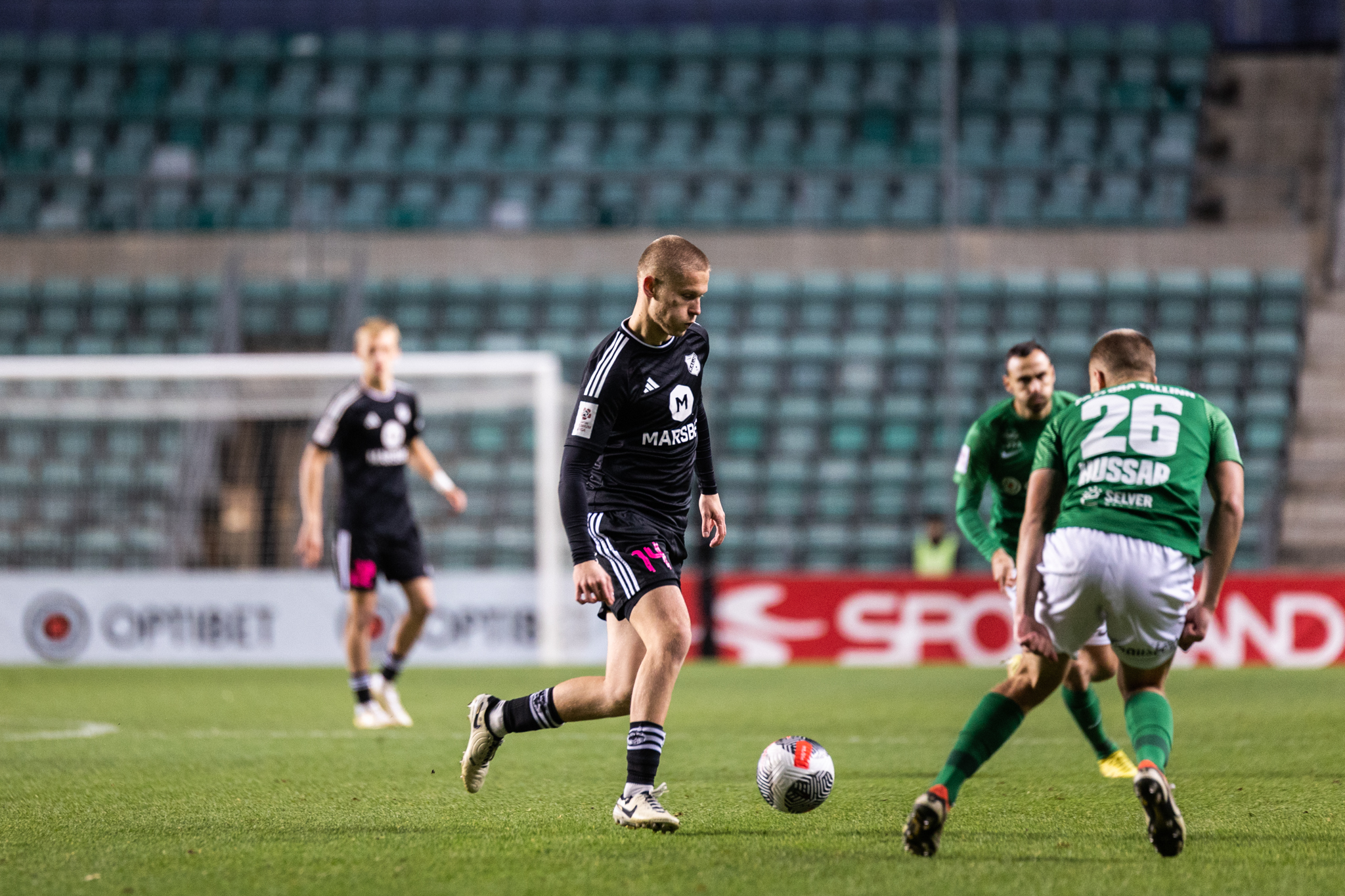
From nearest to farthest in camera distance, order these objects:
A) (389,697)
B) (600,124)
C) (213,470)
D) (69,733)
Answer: (69,733)
(389,697)
(213,470)
(600,124)

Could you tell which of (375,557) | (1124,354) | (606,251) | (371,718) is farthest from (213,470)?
(1124,354)

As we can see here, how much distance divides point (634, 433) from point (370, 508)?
3657mm

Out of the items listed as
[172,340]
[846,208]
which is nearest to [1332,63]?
[846,208]

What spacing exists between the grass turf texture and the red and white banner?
339 cm

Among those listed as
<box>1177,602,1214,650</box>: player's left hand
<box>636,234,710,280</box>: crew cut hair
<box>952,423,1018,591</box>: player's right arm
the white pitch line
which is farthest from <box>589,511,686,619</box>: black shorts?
the white pitch line

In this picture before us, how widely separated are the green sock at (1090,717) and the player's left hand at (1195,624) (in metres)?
1.64

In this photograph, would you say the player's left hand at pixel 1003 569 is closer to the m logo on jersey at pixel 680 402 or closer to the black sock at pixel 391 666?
the m logo on jersey at pixel 680 402

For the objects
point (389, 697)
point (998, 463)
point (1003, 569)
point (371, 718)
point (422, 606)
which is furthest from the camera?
point (389, 697)

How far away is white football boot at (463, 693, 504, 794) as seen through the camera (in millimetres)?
5043

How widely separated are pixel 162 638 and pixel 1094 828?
413 inches

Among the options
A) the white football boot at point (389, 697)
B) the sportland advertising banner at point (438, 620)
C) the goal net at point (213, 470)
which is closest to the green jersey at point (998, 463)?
the white football boot at point (389, 697)

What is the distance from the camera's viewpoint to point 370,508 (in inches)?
321

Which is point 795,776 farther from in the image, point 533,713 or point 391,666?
point 391,666

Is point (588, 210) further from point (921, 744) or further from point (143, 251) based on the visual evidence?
point (921, 744)
